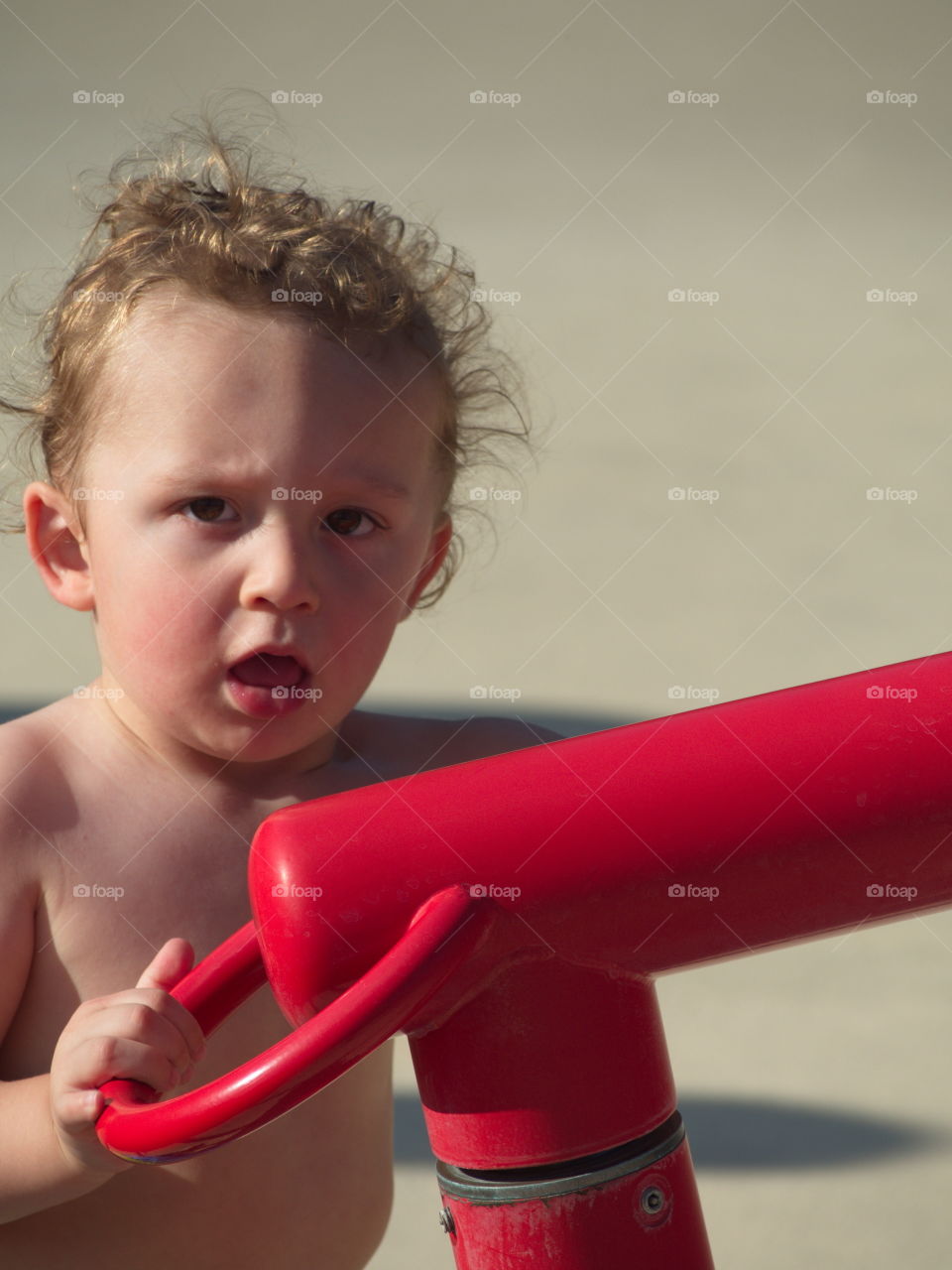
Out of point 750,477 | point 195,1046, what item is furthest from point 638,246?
point 195,1046

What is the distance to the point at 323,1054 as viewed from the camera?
363mm

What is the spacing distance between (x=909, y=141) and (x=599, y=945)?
2475 millimetres

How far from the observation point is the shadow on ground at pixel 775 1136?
0.97m

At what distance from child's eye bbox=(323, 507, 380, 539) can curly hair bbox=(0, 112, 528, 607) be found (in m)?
0.09

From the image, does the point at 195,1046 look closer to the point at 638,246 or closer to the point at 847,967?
the point at 847,967

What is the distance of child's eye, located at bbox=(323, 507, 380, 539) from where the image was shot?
68cm
